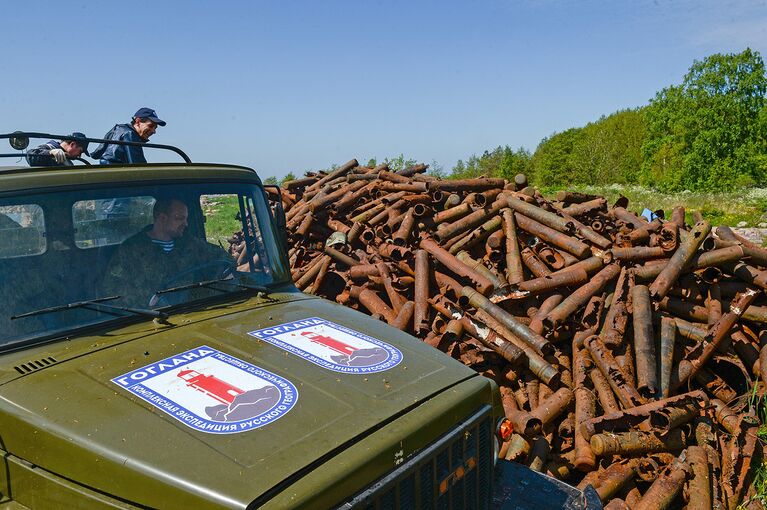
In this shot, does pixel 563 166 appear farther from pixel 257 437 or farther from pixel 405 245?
pixel 257 437

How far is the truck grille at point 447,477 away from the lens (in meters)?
2.58

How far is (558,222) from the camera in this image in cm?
806

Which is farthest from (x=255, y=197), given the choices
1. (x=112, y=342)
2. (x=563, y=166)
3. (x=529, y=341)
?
(x=563, y=166)

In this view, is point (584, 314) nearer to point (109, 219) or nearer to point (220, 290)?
point (220, 290)

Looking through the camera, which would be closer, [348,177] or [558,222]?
[558,222]

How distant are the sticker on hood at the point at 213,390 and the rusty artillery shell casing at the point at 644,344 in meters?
4.03

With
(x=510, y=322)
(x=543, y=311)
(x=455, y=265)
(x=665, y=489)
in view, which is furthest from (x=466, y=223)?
(x=665, y=489)

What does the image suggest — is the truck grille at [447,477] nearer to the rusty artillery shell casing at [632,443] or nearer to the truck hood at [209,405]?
the truck hood at [209,405]

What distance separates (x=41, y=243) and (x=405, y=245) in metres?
5.44

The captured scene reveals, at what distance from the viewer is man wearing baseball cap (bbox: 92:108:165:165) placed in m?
6.46

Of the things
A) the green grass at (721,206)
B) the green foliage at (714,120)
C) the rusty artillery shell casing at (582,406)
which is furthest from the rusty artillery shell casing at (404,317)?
the green foliage at (714,120)

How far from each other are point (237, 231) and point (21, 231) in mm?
1453

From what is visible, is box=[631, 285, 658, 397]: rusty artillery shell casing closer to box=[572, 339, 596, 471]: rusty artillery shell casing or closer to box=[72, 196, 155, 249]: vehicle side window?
box=[572, 339, 596, 471]: rusty artillery shell casing

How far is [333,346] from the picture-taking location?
3389 millimetres
